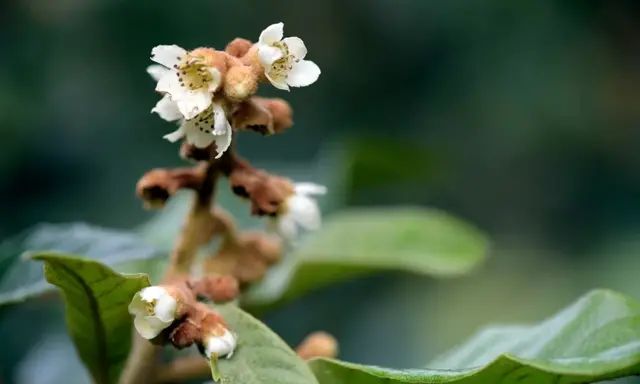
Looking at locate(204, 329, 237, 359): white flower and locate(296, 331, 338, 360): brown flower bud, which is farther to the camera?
locate(296, 331, 338, 360): brown flower bud

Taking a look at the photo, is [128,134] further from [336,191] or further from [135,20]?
[336,191]

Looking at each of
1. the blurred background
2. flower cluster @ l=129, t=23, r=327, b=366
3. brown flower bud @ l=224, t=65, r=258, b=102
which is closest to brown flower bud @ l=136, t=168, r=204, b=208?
flower cluster @ l=129, t=23, r=327, b=366

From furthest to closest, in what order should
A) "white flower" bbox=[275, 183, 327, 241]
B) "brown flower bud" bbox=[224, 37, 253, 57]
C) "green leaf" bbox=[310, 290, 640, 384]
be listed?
"white flower" bbox=[275, 183, 327, 241]
"brown flower bud" bbox=[224, 37, 253, 57]
"green leaf" bbox=[310, 290, 640, 384]

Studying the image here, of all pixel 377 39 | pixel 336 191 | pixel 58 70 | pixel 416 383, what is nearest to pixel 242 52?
pixel 416 383

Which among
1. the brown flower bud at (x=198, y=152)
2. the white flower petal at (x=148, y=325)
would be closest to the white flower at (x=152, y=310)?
the white flower petal at (x=148, y=325)

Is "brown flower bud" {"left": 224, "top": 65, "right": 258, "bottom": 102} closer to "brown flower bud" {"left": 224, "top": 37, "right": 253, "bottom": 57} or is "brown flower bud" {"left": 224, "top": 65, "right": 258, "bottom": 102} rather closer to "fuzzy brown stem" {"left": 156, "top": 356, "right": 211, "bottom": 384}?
"brown flower bud" {"left": 224, "top": 37, "right": 253, "bottom": 57}

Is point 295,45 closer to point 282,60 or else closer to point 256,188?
point 282,60

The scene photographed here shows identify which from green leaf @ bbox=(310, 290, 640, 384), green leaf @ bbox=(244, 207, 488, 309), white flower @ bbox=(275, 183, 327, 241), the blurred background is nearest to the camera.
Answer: green leaf @ bbox=(310, 290, 640, 384)
